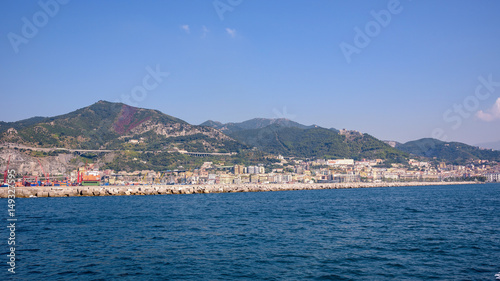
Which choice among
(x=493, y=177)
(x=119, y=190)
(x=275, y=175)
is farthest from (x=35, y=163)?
(x=493, y=177)

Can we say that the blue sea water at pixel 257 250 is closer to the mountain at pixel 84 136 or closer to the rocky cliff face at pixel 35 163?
the rocky cliff face at pixel 35 163

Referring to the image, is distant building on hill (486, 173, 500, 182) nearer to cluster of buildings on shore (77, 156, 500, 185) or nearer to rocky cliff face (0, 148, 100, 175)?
cluster of buildings on shore (77, 156, 500, 185)

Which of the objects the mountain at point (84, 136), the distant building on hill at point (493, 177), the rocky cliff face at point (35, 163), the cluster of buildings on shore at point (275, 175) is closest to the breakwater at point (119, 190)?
the cluster of buildings on shore at point (275, 175)

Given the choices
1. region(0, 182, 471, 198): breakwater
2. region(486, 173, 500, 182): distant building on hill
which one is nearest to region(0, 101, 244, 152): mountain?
region(0, 182, 471, 198): breakwater

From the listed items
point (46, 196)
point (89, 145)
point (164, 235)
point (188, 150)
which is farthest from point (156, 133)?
point (164, 235)

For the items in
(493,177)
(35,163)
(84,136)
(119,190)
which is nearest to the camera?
(119,190)

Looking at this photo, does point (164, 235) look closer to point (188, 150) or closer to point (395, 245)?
point (395, 245)

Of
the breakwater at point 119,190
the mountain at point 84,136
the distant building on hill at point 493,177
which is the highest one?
the mountain at point 84,136

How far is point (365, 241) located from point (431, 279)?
708cm

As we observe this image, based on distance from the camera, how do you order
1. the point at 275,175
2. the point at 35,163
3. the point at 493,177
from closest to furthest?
the point at 35,163, the point at 275,175, the point at 493,177

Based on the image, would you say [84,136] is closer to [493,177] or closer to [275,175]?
[275,175]

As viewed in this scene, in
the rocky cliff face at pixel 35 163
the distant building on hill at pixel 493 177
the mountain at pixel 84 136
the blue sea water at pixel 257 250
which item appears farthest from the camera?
the distant building on hill at pixel 493 177

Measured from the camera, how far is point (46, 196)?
64750mm

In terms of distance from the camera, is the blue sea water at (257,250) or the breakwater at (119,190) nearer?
the blue sea water at (257,250)
